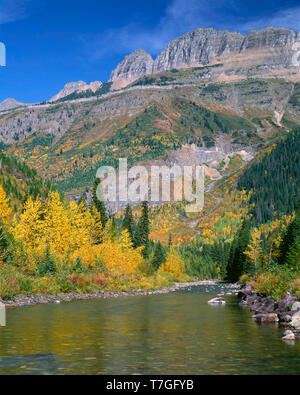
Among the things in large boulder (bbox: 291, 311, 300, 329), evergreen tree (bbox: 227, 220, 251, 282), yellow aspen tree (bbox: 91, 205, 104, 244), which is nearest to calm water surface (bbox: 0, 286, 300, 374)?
large boulder (bbox: 291, 311, 300, 329)

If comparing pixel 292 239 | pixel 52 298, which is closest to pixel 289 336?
pixel 52 298

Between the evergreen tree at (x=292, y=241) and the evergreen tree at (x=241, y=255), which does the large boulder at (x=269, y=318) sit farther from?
the evergreen tree at (x=241, y=255)

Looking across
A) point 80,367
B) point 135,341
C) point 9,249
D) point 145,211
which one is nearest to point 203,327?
point 135,341

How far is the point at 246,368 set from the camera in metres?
19.3

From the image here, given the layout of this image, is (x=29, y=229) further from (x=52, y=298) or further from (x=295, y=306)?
(x=295, y=306)

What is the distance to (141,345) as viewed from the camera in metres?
25.8

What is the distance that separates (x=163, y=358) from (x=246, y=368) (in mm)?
4399

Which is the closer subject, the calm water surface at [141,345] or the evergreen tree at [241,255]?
the calm water surface at [141,345]

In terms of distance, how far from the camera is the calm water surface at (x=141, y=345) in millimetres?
19500

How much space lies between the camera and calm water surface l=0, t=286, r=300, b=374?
19500mm

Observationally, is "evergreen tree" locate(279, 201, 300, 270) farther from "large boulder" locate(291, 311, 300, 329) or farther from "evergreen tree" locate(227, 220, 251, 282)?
"evergreen tree" locate(227, 220, 251, 282)

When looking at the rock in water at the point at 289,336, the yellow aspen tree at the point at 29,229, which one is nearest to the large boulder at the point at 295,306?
the rock in water at the point at 289,336

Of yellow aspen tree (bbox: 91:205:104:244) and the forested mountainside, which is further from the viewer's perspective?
the forested mountainside
